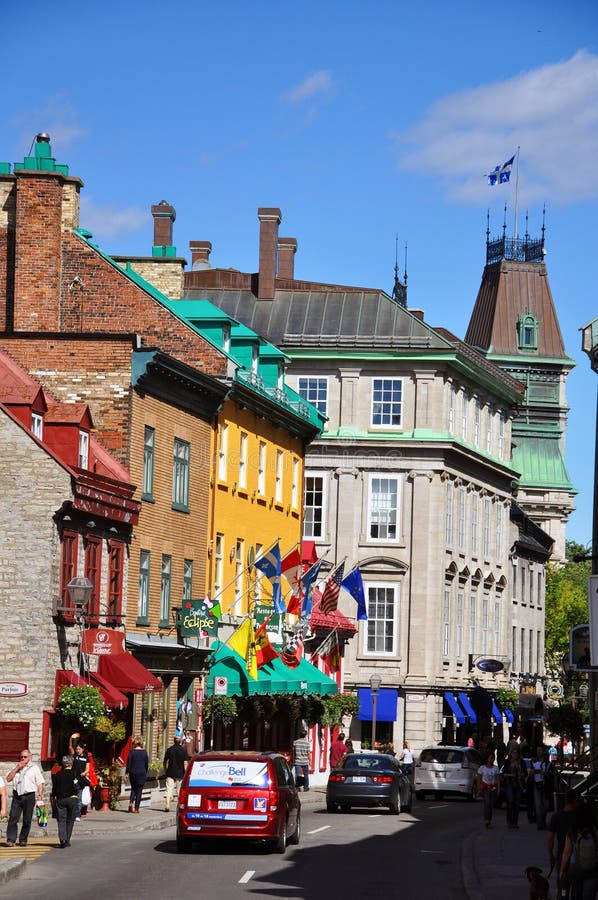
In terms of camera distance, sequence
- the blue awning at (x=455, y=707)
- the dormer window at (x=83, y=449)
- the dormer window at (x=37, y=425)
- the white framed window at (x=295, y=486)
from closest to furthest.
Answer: the dormer window at (x=37, y=425), the dormer window at (x=83, y=449), the white framed window at (x=295, y=486), the blue awning at (x=455, y=707)

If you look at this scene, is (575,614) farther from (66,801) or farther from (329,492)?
(66,801)

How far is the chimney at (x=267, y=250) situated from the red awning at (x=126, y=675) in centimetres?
3619

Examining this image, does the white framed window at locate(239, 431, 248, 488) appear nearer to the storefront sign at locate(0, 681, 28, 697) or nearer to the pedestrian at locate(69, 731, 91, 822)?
the storefront sign at locate(0, 681, 28, 697)

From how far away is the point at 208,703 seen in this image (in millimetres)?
49688

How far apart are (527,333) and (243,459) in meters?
98.8

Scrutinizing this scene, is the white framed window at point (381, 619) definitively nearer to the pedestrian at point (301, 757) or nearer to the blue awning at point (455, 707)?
the blue awning at point (455, 707)

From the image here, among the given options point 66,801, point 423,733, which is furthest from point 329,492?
point 66,801

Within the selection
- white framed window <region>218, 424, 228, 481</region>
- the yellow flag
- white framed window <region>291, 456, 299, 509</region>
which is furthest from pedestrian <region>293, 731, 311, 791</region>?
white framed window <region>291, 456, 299, 509</region>

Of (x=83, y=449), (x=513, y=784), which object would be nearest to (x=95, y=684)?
(x=83, y=449)

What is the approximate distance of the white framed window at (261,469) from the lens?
188 feet

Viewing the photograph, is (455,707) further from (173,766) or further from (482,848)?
(482,848)

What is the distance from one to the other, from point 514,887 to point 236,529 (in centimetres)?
3110

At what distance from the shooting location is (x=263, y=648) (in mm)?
51250

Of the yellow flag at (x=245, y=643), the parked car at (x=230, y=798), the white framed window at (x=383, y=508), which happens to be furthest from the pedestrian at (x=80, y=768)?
the white framed window at (x=383, y=508)
